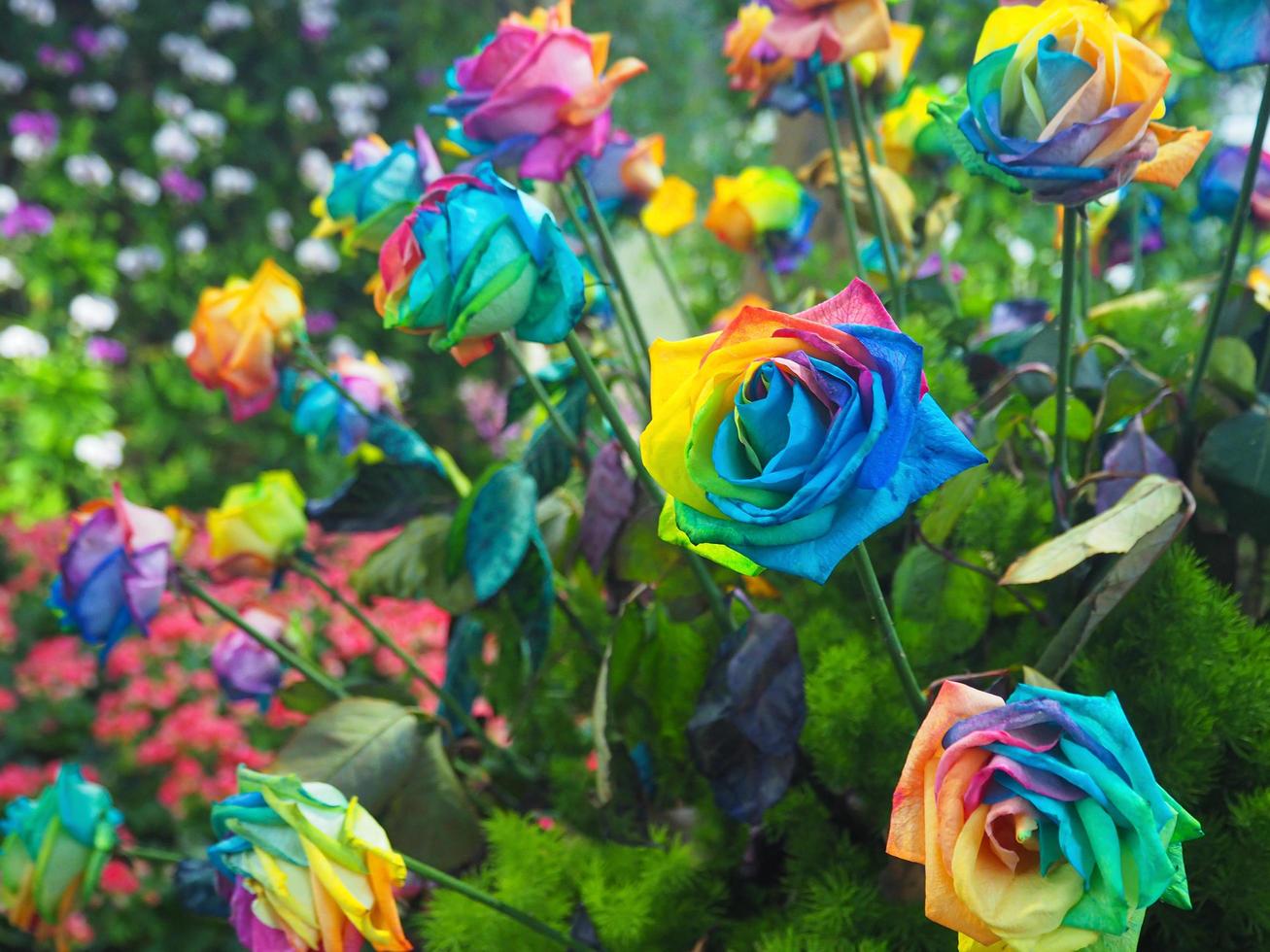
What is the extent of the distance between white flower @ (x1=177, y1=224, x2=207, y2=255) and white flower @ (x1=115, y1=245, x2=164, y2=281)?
7 centimetres

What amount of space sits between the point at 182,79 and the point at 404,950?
322cm

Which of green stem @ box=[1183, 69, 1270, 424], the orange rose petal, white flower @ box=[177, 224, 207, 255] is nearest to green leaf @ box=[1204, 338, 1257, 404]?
green stem @ box=[1183, 69, 1270, 424]

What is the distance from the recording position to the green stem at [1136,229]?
75 centimetres

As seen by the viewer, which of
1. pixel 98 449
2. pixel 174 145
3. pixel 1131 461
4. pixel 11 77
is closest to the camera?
pixel 1131 461

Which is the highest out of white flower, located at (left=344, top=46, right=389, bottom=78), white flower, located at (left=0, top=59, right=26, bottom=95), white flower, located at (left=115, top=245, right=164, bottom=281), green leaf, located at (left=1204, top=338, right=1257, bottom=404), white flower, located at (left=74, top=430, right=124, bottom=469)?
green leaf, located at (left=1204, top=338, right=1257, bottom=404)

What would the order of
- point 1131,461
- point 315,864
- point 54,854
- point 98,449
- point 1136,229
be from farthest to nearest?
point 98,449, point 1136,229, point 54,854, point 1131,461, point 315,864

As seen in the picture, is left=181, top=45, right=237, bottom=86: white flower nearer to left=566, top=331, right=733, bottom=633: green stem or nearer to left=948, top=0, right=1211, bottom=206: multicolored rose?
left=566, top=331, right=733, bottom=633: green stem

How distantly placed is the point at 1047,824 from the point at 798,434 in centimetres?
14

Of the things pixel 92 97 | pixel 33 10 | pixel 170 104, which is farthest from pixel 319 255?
pixel 33 10

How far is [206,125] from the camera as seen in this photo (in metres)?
3.04

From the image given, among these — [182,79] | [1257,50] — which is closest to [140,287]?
[182,79]

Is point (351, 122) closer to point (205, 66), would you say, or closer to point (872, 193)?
point (205, 66)

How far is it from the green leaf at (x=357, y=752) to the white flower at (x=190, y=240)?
2759mm

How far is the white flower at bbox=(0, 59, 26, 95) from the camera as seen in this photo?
2881 mm
